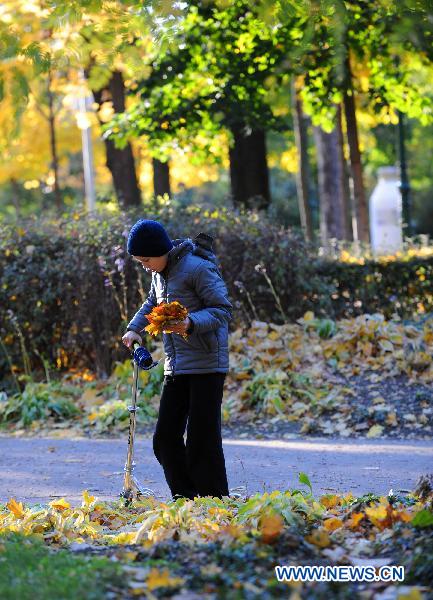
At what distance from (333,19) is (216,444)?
2.68 metres

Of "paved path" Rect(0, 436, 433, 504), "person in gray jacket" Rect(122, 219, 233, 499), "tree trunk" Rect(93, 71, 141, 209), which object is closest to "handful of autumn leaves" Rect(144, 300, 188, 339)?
"person in gray jacket" Rect(122, 219, 233, 499)

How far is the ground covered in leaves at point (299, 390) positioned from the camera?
9820mm

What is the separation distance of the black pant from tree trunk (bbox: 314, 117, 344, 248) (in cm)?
1288

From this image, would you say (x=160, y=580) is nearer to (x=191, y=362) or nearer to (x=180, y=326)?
(x=180, y=326)

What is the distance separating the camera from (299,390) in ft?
34.2

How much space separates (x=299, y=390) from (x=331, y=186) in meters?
9.08

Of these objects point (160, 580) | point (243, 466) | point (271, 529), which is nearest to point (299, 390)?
point (243, 466)

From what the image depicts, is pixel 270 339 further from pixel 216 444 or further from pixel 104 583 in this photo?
→ pixel 104 583

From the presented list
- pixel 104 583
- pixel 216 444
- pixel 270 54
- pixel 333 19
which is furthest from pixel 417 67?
pixel 104 583

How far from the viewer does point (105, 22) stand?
265 inches

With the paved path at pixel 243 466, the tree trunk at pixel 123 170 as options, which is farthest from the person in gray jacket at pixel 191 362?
the tree trunk at pixel 123 170

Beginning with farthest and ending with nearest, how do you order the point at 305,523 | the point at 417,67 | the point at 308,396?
the point at 417,67
the point at 308,396
the point at 305,523

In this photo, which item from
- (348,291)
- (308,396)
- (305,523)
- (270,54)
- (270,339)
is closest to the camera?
(305,523)

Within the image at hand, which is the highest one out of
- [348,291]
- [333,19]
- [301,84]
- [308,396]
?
[301,84]
